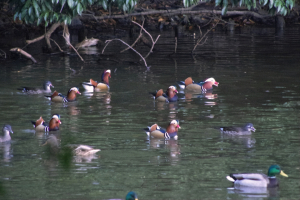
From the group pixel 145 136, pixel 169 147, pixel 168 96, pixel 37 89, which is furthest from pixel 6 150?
pixel 37 89

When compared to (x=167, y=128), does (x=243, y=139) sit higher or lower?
lower

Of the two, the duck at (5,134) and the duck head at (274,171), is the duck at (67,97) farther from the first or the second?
the duck head at (274,171)

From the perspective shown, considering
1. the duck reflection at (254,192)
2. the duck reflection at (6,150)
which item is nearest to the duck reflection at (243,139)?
the duck reflection at (254,192)

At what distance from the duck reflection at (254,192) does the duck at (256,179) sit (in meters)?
0.05

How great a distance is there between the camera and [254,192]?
24.5 feet

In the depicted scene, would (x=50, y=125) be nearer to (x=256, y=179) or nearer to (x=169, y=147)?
Answer: (x=169, y=147)

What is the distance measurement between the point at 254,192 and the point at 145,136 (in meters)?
3.51

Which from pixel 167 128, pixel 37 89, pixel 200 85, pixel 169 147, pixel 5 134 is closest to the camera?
pixel 169 147

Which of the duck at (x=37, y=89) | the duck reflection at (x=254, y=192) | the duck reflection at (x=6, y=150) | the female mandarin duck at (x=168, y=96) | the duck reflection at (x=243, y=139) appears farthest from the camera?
the duck at (x=37, y=89)

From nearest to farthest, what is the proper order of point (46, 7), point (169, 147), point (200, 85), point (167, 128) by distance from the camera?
point (169, 147), point (167, 128), point (46, 7), point (200, 85)

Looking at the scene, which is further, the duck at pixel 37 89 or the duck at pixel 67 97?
the duck at pixel 37 89

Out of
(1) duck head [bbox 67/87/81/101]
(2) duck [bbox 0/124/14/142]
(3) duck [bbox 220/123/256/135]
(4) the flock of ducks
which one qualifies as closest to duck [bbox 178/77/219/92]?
(4) the flock of ducks

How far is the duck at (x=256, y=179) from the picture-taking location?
7.44 meters

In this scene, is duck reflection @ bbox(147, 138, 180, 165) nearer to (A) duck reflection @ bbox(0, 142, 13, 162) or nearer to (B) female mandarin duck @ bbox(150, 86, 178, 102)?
(A) duck reflection @ bbox(0, 142, 13, 162)
